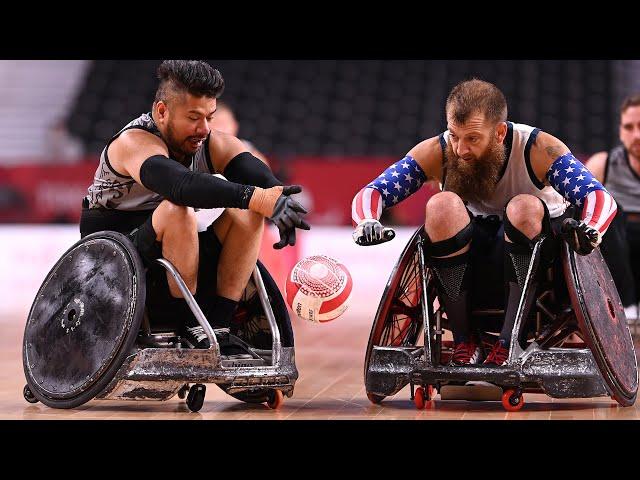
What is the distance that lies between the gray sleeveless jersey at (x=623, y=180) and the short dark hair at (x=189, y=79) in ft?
→ 12.3

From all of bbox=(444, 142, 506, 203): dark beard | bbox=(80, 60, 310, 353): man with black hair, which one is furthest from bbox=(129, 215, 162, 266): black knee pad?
bbox=(444, 142, 506, 203): dark beard

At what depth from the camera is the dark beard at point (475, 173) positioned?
4160 millimetres

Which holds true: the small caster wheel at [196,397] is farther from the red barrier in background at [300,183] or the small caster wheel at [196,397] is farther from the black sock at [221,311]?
the red barrier in background at [300,183]

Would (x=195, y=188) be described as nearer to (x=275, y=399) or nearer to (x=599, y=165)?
(x=275, y=399)

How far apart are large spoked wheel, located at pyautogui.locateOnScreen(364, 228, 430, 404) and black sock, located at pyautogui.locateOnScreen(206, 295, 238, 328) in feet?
1.72

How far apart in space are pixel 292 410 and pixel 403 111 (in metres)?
12.3

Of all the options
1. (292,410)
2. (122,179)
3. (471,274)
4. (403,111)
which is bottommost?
(292,410)

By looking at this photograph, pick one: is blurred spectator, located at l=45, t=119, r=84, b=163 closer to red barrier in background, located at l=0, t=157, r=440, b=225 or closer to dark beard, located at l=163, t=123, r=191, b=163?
red barrier in background, located at l=0, t=157, r=440, b=225

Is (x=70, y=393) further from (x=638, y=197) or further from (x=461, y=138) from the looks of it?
(x=638, y=197)

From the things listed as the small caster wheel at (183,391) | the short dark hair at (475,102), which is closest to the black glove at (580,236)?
the short dark hair at (475,102)

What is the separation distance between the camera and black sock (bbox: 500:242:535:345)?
4.01 m

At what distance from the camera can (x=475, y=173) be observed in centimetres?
420

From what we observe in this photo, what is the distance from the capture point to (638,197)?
277 inches

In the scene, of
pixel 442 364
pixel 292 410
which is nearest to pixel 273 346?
pixel 292 410
